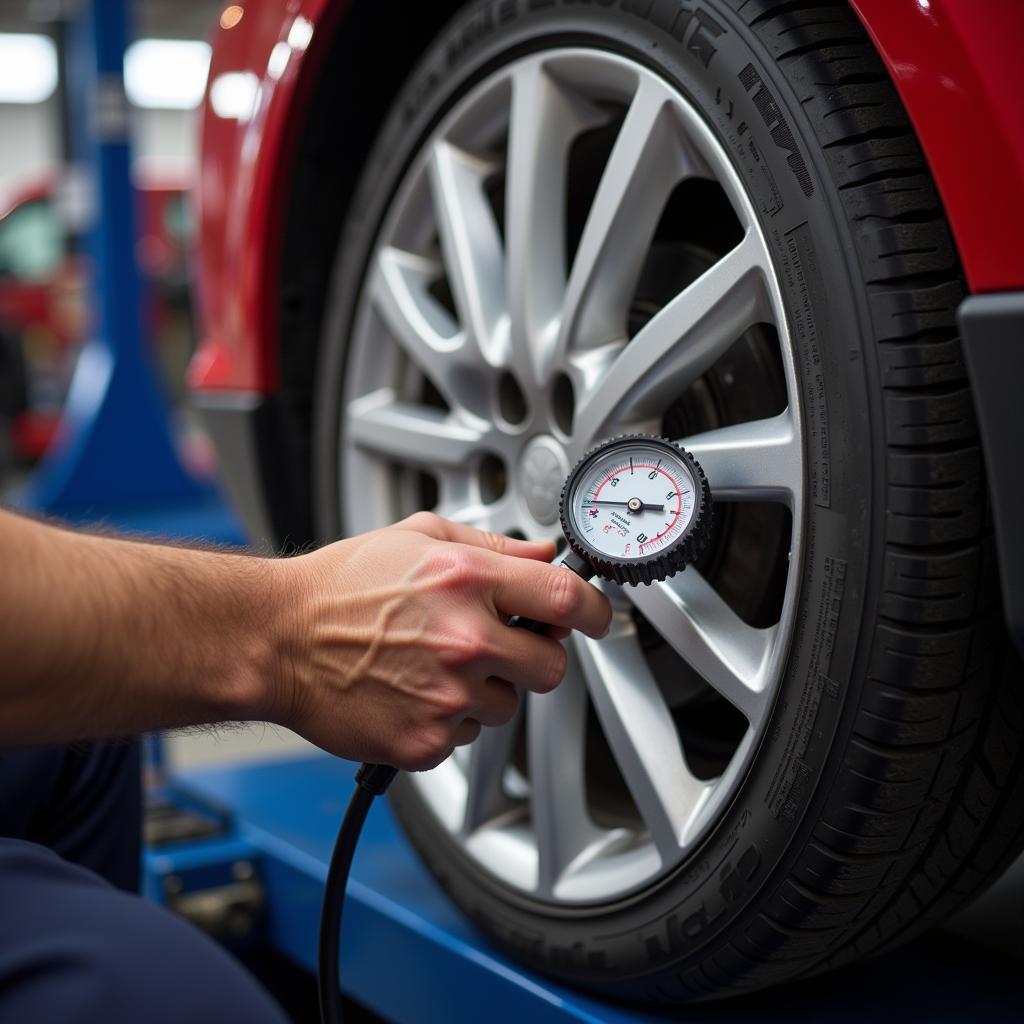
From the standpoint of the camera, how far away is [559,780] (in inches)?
44.6

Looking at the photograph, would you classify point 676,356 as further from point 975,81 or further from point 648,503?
point 975,81

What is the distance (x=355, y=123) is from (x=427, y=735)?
91 cm

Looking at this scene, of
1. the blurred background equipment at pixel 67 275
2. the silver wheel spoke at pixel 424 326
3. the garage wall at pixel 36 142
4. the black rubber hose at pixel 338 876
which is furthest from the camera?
the garage wall at pixel 36 142

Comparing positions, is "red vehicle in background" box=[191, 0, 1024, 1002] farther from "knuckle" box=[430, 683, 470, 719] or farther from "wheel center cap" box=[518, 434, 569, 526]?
"knuckle" box=[430, 683, 470, 719]

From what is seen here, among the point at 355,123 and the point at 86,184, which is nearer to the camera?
the point at 355,123

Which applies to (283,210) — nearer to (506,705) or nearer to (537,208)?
(537,208)

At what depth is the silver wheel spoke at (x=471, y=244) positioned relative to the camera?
121cm

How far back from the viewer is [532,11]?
1146 mm

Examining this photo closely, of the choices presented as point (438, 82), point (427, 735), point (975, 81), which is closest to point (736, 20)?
point (975, 81)

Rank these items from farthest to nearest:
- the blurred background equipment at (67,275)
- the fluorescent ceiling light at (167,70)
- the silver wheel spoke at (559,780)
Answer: the fluorescent ceiling light at (167,70)
the blurred background equipment at (67,275)
the silver wheel spoke at (559,780)

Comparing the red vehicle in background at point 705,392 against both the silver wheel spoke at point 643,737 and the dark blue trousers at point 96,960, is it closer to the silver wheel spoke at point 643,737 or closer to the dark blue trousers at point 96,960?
the silver wheel spoke at point 643,737

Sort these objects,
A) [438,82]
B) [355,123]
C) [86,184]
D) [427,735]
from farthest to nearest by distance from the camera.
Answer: [86,184] < [355,123] < [438,82] < [427,735]

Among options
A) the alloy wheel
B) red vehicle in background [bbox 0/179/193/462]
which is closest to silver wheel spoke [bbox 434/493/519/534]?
the alloy wheel

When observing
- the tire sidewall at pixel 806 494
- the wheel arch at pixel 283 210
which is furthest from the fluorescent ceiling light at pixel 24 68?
the tire sidewall at pixel 806 494
